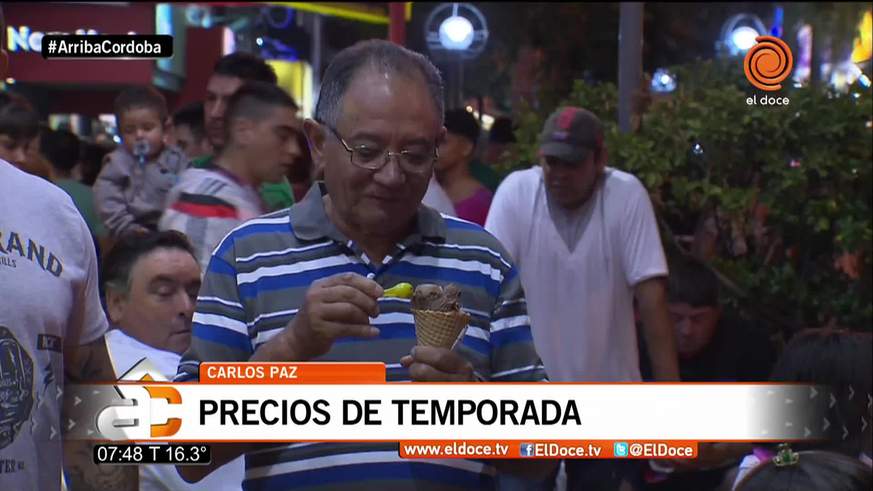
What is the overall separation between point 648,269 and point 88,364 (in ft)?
6.47

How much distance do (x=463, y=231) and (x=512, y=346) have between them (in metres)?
0.18

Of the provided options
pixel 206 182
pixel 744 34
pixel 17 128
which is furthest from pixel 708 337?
pixel 17 128

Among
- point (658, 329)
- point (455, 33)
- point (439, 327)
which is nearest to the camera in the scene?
point (439, 327)

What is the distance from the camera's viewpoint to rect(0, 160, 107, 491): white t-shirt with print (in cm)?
215

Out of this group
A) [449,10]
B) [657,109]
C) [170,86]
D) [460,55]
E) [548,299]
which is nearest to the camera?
[548,299]

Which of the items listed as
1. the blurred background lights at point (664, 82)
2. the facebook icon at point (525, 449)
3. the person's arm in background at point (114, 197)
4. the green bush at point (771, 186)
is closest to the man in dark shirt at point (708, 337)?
the green bush at point (771, 186)

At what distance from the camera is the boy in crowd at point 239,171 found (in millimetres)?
3262

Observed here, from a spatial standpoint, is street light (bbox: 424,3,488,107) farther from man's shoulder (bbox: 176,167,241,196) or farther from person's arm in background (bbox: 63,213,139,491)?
person's arm in background (bbox: 63,213,139,491)

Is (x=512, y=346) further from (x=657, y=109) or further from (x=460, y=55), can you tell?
(x=460, y=55)

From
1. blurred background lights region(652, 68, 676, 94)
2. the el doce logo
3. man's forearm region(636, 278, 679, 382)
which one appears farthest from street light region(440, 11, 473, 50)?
the el doce logo

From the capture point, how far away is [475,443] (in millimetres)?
2252

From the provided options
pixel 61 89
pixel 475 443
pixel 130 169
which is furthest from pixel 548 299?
pixel 475 443

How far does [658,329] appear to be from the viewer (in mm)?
4160

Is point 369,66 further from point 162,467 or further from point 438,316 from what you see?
point 162,467
